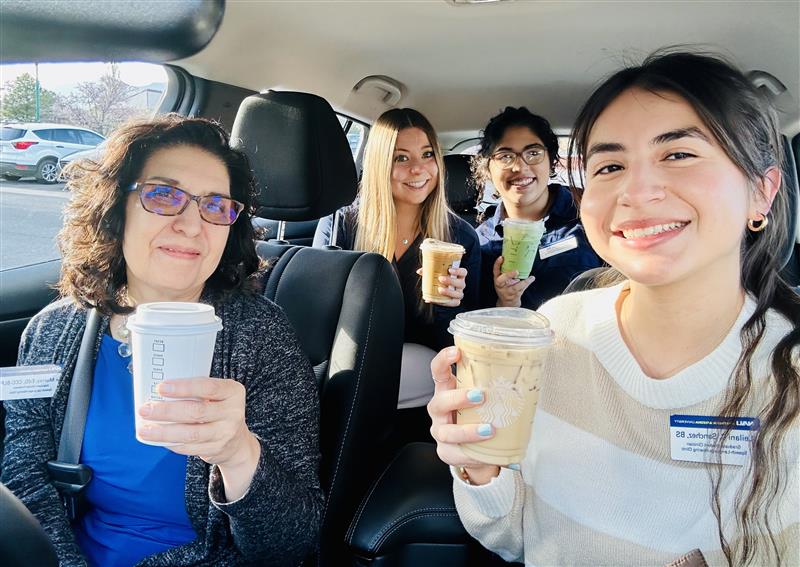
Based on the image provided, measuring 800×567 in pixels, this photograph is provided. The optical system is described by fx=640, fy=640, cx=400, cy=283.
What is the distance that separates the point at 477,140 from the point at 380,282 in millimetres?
2637

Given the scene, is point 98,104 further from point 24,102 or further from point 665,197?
point 665,197

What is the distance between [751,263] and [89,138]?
185cm

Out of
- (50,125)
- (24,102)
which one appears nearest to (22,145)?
(50,125)

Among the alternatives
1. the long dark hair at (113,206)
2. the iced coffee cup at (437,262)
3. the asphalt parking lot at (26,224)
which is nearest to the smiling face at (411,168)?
the iced coffee cup at (437,262)

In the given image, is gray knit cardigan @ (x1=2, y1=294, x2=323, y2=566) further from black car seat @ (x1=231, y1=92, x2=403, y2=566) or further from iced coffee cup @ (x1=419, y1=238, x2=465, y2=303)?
iced coffee cup @ (x1=419, y1=238, x2=465, y2=303)

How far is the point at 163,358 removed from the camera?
1.05 metres

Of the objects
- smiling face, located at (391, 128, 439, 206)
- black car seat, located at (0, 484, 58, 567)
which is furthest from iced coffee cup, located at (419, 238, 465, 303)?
black car seat, located at (0, 484, 58, 567)

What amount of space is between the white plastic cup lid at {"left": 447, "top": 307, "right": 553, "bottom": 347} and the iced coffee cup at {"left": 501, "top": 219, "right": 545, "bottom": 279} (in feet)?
4.20

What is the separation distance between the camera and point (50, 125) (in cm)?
213

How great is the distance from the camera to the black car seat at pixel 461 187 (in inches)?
173

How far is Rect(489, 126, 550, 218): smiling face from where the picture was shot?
3140 millimetres

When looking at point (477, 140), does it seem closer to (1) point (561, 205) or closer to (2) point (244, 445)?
(1) point (561, 205)

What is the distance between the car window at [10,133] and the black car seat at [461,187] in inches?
108

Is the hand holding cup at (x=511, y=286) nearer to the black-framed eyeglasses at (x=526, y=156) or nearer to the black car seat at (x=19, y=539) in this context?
the black-framed eyeglasses at (x=526, y=156)
